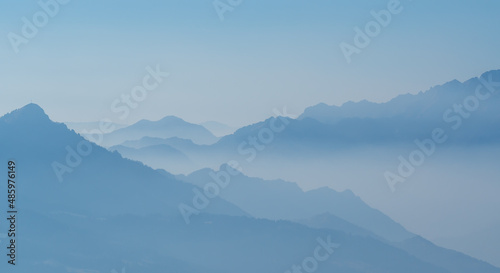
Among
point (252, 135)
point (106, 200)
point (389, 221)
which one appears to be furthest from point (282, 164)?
point (106, 200)

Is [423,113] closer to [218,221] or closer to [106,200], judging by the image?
[218,221]

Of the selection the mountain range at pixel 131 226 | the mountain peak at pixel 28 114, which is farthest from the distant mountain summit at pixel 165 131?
the mountain peak at pixel 28 114

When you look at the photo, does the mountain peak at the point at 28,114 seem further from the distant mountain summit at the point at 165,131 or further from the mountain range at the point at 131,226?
the distant mountain summit at the point at 165,131

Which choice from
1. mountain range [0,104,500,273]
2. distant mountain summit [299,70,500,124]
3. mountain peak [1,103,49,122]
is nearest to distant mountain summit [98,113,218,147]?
mountain range [0,104,500,273]

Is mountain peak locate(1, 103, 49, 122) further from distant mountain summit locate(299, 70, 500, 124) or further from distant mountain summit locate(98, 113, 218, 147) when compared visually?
distant mountain summit locate(299, 70, 500, 124)

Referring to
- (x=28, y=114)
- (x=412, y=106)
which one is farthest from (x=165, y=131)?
(x=412, y=106)

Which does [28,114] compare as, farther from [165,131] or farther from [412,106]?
[412,106]

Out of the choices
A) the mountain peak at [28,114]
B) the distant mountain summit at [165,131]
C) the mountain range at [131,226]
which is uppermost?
the mountain peak at [28,114]

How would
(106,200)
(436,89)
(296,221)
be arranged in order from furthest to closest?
(106,200)
(296,221)
(436,89)

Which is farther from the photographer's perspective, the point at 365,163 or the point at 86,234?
the point at 86,234

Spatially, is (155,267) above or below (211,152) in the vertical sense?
below

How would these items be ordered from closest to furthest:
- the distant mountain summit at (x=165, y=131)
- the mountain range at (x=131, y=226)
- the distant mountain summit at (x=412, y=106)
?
1. the distant mountain summit at (x=412, y=106)
2. the distant mountain summit at (x=165, y=131)
3. the mountain range at (x=131, y=226)
